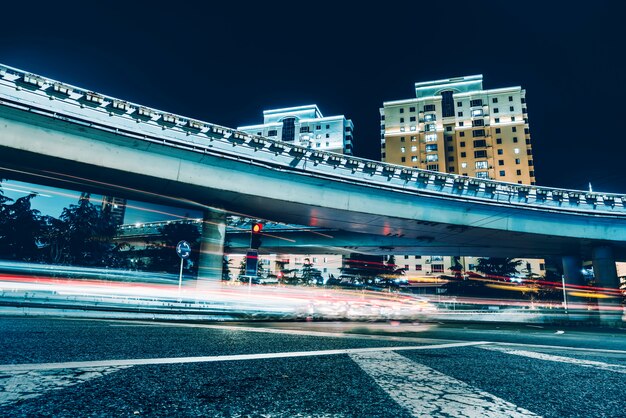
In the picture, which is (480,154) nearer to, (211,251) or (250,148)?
(250,148)

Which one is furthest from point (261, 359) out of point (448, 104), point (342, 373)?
point (448, 104)

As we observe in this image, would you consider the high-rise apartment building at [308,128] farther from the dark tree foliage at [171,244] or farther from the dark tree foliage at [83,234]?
the dark tree foliage at [83,234]

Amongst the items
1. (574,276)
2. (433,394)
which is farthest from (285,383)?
(574,276)

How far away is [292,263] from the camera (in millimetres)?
104562

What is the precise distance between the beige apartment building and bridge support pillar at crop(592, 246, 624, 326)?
2012 inches

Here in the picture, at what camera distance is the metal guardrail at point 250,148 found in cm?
1694

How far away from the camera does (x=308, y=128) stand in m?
119

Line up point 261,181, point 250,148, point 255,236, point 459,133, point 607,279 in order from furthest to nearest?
point 459,133, point 607,279, point 261,181, point 250,148, point 255,236

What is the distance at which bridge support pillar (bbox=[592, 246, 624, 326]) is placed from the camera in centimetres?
2992

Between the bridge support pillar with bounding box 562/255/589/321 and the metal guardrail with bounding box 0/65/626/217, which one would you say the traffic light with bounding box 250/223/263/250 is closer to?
the metal guardrail with bounding box 0/65/626/217

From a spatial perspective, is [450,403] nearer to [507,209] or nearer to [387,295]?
[387,295]

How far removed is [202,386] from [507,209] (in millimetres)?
29482

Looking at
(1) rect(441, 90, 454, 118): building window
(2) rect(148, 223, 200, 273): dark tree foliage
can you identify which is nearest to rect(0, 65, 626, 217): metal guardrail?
(2) rect(148, 223, 200, 273): dark tree foliage

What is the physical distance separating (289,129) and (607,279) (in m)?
100
